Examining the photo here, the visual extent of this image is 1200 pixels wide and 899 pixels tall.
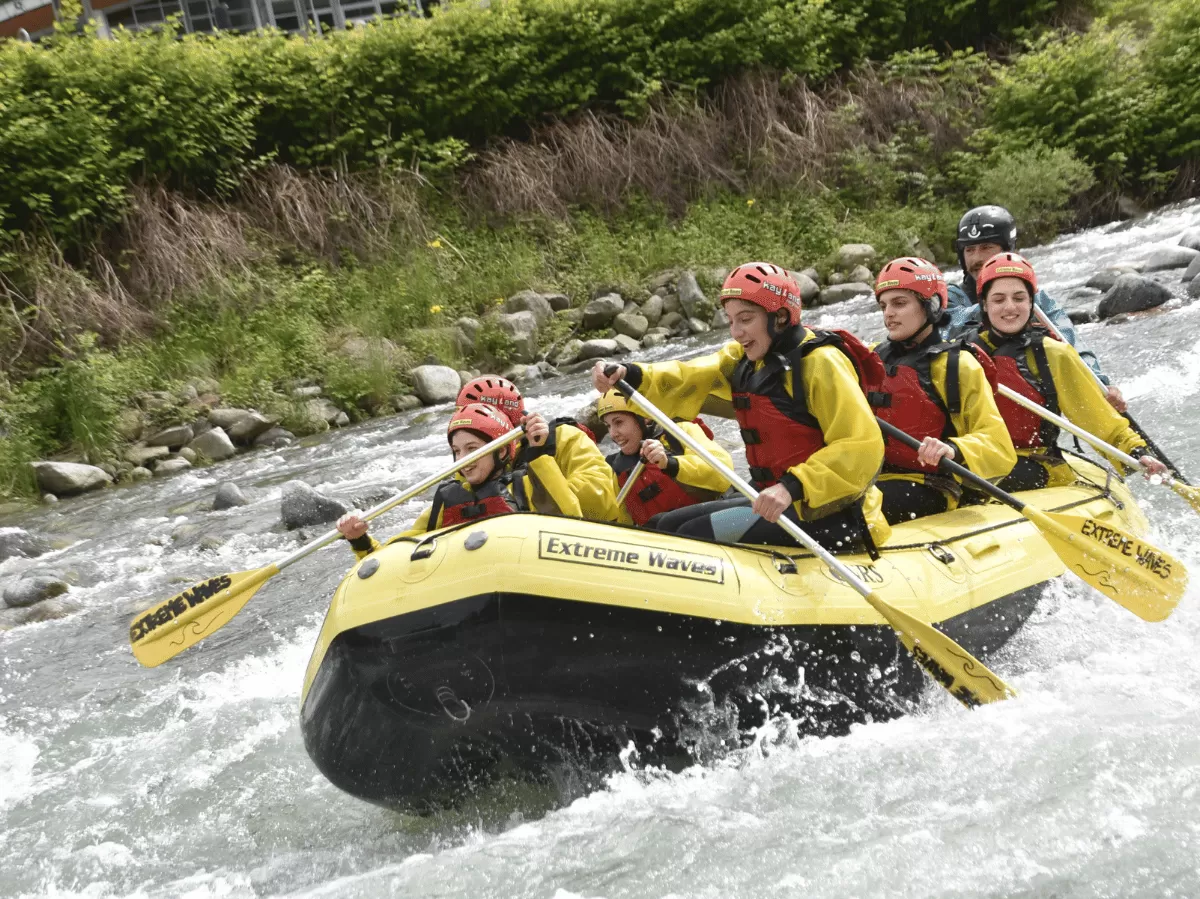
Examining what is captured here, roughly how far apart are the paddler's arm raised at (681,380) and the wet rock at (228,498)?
212 inches

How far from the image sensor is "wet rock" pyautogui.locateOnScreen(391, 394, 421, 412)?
477 inches

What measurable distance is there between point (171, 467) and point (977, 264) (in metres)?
7.70

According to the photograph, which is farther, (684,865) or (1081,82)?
(1081,82)

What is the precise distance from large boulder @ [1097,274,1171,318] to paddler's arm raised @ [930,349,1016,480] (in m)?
6.54

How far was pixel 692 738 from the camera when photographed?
376 cm

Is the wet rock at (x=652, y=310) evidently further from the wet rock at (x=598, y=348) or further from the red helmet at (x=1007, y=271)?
the red helmet at (x=1007, y=271)

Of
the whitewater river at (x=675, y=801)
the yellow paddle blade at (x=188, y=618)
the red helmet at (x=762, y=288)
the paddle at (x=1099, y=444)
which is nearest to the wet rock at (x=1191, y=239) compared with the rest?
the whitewater river at (x=675, y=801)

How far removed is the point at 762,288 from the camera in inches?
167

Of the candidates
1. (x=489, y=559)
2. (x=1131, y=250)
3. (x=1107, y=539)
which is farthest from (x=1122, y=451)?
(x=1131, y=250)

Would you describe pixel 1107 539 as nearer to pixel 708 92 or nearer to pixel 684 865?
pixel 684 865

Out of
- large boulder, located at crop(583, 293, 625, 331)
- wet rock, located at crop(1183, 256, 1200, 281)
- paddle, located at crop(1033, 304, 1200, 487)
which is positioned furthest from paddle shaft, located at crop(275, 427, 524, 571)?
wet rock, located at crop(1183, 256, 1200, 281)

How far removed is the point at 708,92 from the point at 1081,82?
5.03m

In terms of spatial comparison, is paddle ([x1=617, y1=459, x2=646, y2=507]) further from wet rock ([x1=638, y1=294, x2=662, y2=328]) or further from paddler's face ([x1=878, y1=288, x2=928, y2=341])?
wet rock ([x1=638, y1=294, x2=662, y2=328])

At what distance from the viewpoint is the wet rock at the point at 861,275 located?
14008 mm
